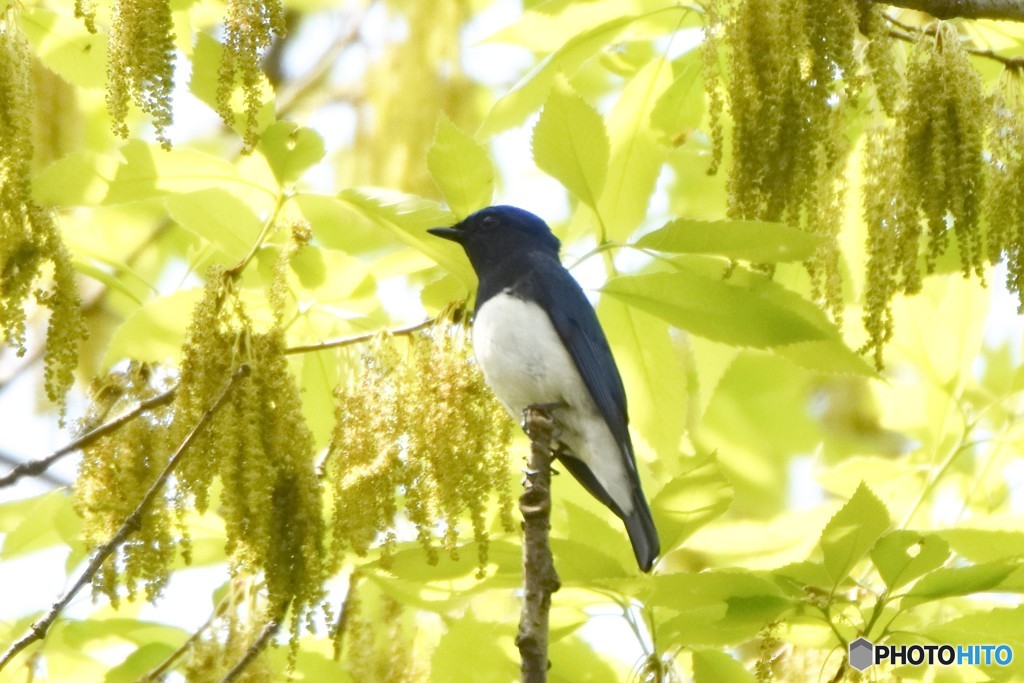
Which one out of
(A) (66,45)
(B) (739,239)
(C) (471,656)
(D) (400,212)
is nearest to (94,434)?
(D) (400,212)

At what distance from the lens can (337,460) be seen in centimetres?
253

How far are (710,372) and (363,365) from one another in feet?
3.24

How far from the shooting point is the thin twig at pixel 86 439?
2619mm

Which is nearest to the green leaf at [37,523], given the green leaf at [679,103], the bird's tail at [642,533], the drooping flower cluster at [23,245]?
the drooping flower cluster at [23,245]

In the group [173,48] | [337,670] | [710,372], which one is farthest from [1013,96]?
[337,670]

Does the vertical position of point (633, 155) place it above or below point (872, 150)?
above

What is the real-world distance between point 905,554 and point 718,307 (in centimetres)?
64

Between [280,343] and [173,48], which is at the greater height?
[173,48]

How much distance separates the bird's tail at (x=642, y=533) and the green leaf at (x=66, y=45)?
1836 millimetres

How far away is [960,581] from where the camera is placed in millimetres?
2381

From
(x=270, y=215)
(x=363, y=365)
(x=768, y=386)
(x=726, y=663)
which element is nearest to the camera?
(x=726, y=663)

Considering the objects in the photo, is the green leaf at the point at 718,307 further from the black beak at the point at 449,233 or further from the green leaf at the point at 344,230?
the green leaf at the point at 344,230

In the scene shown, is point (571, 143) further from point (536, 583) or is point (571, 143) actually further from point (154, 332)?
point (154, 332)

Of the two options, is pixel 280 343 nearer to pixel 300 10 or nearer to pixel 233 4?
pixel 233 4
